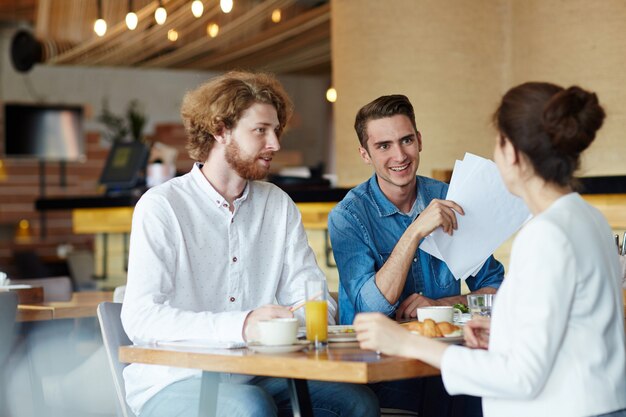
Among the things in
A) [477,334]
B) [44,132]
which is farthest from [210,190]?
[44,132]

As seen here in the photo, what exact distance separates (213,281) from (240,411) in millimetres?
431

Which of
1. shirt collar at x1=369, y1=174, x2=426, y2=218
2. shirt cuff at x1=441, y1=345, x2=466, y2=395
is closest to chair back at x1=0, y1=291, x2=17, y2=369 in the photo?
shirt collar at x1=369, y1=174, x2=426, y2=218

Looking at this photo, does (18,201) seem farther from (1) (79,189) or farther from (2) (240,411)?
(2) (240,411)

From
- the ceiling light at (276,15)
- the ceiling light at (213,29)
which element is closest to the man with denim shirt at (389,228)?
the ceiling light at (213,29)

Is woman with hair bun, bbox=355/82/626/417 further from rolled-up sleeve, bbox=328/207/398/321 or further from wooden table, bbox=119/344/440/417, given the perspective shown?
rolled-up sleeve, bbox=328/207/398/321

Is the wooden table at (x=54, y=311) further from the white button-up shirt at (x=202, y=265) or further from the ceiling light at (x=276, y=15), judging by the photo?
the ceiling light at (x=276, y=15)

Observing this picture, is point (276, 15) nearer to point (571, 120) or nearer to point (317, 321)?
point (317, 321)

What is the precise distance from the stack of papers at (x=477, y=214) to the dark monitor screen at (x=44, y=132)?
8916 mm

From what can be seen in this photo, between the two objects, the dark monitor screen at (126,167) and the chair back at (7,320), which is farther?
the dark monitor screen at (126,167)

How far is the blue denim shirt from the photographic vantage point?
284 cm

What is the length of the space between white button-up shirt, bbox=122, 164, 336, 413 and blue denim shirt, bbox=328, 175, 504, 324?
91 millimetres

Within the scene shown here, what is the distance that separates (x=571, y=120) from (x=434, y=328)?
57 centimetres

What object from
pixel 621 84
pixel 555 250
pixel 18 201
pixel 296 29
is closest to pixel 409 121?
pixel 555 250

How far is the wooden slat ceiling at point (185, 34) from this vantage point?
8469 millimetres
